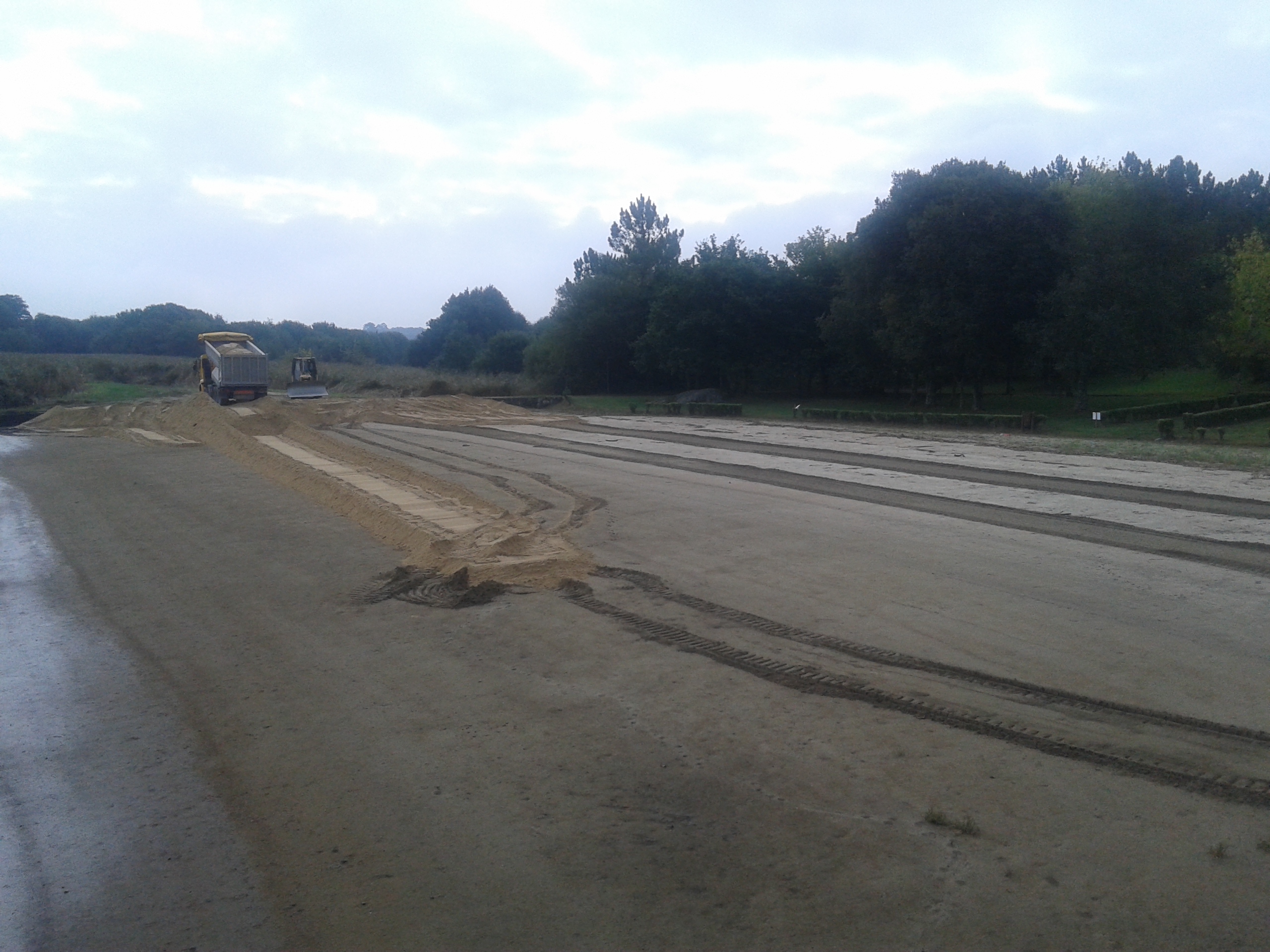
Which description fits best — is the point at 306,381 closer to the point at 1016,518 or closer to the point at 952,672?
the point at 1016,518

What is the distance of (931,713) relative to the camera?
597 cm

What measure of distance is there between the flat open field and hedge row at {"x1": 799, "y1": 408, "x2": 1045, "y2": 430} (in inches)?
589

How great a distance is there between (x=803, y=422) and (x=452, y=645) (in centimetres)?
2501

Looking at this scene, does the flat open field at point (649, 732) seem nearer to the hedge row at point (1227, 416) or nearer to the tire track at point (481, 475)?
the tire track at point (481, 475)

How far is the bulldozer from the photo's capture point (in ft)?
138

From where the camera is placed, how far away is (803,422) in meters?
31.4

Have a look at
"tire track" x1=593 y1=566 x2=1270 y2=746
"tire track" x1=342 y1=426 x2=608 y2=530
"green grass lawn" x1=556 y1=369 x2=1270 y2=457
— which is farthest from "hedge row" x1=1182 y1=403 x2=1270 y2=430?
"tire track" x1=593 y1=566 x2=1270 y2=746

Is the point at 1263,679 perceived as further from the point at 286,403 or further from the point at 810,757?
the point at 286,403

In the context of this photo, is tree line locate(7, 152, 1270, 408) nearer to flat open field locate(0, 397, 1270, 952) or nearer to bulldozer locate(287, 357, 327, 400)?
bulldozer locate(287, 357, 327, 400)

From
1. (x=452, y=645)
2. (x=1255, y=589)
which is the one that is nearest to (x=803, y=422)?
(x=1255, y=589)

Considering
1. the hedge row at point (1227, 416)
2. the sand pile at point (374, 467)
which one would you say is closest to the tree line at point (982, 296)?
the hedge row at point (1227, 416)

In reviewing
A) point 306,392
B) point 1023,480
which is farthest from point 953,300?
point 306,392

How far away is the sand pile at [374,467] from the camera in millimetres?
10555

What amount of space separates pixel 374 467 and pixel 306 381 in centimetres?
2569
